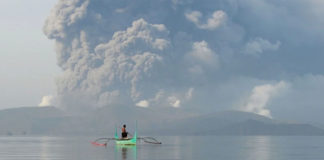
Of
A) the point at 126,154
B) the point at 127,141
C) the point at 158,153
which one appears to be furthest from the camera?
the point at 127,141

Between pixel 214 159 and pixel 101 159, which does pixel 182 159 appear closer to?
pixel 214 159

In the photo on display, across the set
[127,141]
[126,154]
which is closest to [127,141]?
[127,141]

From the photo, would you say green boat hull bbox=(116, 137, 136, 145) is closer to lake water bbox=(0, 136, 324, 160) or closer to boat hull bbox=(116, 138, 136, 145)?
boat hull bbox=(116, 138, 136, 145)

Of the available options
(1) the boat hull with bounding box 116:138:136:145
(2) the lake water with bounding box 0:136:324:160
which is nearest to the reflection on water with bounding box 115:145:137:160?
(2) the lake water with bounding box 0:136:324:160

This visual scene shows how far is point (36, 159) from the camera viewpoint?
67000 mm

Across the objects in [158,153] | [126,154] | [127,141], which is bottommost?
[126,154]

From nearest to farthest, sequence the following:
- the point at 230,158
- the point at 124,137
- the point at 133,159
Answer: the point at 133,159 < the point at 230,158 < the point at 124,137

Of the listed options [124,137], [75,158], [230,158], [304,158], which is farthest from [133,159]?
[124,137]

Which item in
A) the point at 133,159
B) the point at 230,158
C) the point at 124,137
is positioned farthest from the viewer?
the point at 124,137

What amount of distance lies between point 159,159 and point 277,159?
14.6 meters

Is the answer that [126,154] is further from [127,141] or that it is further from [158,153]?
[127,141]

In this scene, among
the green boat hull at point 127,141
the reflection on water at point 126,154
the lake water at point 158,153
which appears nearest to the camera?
the reflection on water at point 126,154

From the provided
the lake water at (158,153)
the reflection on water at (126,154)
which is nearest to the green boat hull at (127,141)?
the reflection on water at (126,154)

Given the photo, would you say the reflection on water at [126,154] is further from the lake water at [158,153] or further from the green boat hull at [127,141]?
the green boat hull at [127,141]
